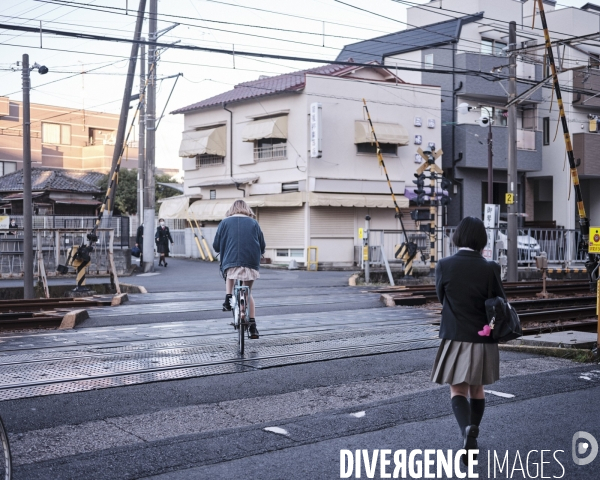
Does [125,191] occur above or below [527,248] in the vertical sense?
above

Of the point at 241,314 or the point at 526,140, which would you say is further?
the point at 526,140

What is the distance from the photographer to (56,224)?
2706 cm

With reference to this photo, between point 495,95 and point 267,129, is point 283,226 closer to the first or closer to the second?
point 267,129

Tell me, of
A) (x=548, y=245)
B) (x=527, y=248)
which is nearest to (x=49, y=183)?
(x=527, y=248)

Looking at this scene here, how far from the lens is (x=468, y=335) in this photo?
191 inches

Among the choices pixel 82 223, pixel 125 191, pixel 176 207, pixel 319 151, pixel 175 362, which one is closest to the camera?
→ pixel 175 362

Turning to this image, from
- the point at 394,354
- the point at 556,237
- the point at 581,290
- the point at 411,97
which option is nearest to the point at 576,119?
the point at 411,97

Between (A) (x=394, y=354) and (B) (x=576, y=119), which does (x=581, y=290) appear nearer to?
(A) (x=394, y=354)

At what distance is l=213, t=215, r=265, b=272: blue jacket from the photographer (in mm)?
8891

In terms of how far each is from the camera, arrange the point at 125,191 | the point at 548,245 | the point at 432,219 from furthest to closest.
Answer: the point at 125,191 < the point at 548,245 < the point at 432,219

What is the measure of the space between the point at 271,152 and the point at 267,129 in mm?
1238

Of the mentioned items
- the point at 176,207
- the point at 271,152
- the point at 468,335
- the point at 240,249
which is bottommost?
the point at 468,335

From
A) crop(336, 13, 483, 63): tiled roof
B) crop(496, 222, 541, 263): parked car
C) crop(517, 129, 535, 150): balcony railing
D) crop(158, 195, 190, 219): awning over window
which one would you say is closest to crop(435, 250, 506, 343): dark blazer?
crop(496, 222, 541, 263): parked car

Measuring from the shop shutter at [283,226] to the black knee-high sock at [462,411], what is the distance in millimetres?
25435
